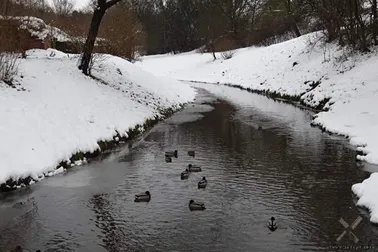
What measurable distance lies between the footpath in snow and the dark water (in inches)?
46.5

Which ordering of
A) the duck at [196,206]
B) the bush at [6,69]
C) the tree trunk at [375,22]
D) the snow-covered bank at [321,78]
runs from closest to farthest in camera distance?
the duck at [196,206] < the bush at [6,69] < the snow-covered bank at [321,78] < the tree trunk at [375,22]

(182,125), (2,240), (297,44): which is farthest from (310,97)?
(2,240)

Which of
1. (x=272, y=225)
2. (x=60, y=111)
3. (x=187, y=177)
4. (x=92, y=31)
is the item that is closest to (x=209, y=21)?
(x=92, y=31)

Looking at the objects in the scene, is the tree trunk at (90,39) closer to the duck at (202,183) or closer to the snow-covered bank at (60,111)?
the snow-covered bank at (60,111)

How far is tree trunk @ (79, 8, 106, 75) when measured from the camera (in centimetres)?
2466

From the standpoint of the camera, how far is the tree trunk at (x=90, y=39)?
80.9ft

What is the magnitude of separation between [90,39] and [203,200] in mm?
15919

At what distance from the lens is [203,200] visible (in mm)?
11500

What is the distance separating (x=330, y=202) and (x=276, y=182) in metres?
2.07

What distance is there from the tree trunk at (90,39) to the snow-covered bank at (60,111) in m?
0.62

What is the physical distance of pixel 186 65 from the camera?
71.6 m

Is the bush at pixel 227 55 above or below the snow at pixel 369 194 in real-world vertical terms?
above

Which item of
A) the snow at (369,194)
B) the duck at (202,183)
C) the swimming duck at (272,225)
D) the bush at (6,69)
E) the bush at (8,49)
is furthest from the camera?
the bush at (8,49)

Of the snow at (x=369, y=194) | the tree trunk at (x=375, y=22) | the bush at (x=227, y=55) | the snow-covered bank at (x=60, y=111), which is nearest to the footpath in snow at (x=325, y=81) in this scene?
the snow at (x=369, y=194)
